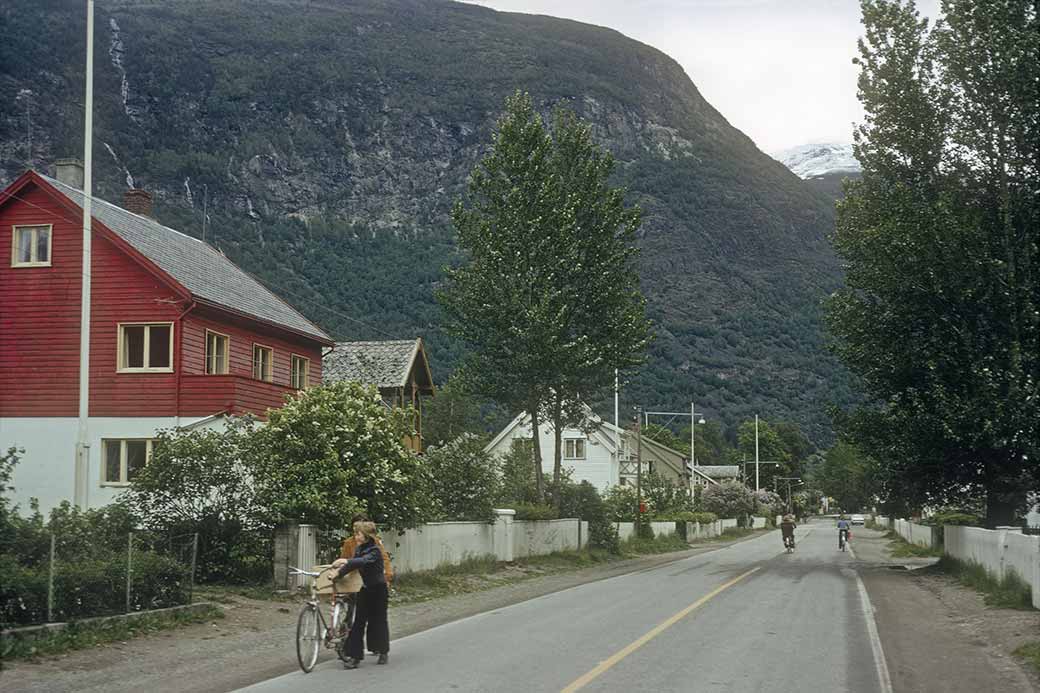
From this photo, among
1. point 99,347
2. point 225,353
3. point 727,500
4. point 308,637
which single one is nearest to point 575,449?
point 727,500

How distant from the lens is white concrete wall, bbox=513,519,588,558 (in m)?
36.1

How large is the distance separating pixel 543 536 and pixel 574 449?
3770 centimetres

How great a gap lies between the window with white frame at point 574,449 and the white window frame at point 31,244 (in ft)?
152

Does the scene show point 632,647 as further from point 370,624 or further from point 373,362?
point 373,362

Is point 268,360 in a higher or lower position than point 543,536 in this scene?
higher

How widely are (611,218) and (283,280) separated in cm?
7134

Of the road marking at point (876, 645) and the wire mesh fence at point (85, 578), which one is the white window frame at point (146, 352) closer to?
the wire mesh fence at point (85, 578)

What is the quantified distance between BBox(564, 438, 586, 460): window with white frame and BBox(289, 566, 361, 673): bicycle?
62.1 m

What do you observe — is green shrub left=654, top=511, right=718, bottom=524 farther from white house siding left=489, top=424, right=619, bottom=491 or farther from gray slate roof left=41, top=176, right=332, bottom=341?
gray slate roof left=41, top=176, right=332, bottom=341

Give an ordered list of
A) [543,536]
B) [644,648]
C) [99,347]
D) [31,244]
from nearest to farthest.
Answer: [644,648], [99,347], [31,244], [543,536]

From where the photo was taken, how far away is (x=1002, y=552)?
23.7 metres

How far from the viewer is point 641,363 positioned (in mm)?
41469

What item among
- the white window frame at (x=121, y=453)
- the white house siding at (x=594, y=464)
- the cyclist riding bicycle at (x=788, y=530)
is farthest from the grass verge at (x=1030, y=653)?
the white house siding at (x=594, y=464)

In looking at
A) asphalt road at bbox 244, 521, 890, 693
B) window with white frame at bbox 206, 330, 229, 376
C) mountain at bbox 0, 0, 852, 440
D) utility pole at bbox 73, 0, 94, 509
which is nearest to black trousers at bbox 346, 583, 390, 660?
asphalt road at bbox 244, 521, 890, 693
